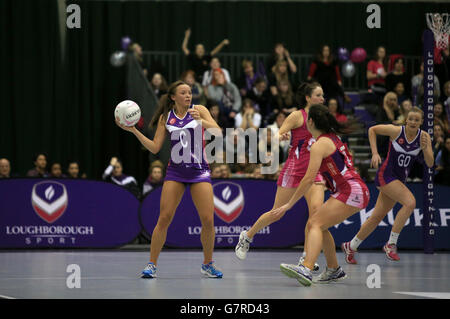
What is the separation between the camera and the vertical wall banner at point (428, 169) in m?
12.2

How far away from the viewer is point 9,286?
763cm

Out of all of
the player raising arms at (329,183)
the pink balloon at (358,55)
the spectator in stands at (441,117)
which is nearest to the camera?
the player raising arms at (329,183)

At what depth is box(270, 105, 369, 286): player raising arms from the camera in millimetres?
7395

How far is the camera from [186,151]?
27.2 ft

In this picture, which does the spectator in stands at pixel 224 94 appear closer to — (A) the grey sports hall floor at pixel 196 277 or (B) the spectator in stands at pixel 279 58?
(B) the spectator in stands at pixel 279 58

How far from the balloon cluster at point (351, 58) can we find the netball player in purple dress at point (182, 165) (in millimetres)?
10164

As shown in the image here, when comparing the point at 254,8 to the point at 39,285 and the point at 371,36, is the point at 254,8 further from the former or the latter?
the point at 39,285

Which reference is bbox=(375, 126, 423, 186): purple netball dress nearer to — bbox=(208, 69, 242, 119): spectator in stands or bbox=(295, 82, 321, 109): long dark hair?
bbox=(295, 82, 321, 109): long dark hair

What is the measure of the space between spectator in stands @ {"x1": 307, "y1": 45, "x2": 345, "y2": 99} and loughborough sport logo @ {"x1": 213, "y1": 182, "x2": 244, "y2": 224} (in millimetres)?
4915

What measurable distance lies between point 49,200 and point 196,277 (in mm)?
4735

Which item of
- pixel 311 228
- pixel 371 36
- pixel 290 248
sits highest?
pixel 371 36

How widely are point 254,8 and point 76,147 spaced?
5.65 metres

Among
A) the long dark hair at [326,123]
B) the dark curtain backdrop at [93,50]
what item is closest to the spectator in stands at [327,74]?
the dark curtain backdrop at [93,50]

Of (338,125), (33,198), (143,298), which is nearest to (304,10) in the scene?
(33,198)
